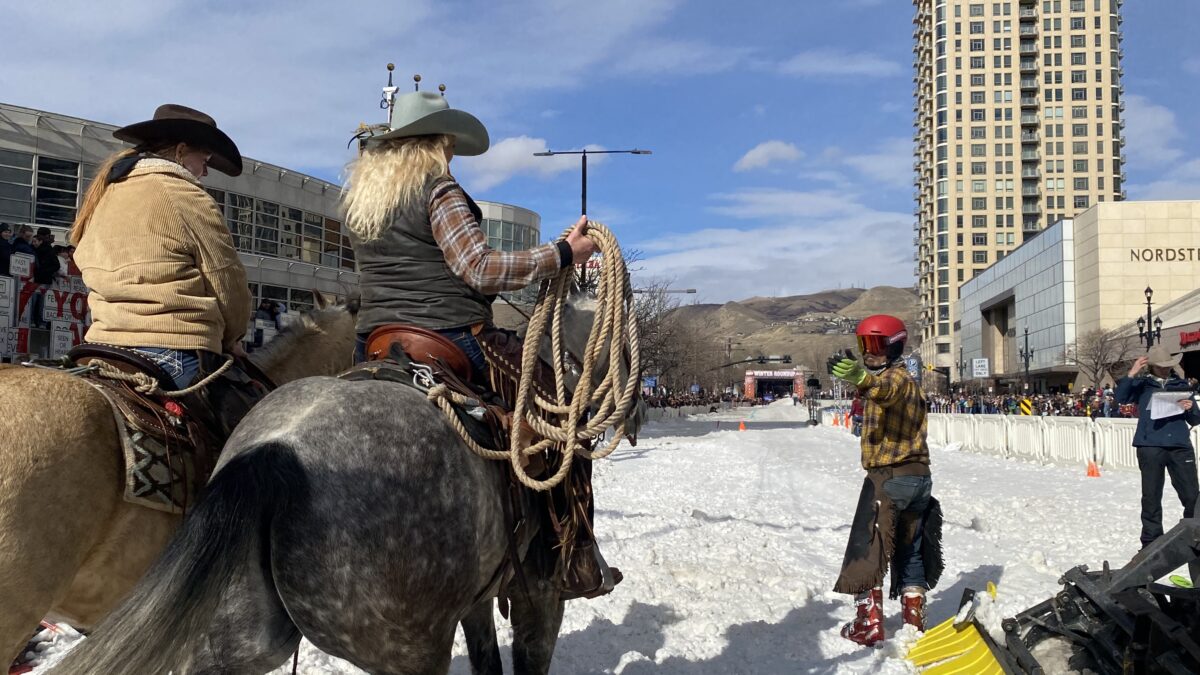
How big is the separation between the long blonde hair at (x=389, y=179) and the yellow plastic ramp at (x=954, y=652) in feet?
11.8

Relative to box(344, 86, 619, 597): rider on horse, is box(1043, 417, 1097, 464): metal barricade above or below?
below

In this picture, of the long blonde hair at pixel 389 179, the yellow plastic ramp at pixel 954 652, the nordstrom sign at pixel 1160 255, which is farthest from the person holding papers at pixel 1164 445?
the nordstrom sign at pixel 1160 255

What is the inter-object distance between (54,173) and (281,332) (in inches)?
930

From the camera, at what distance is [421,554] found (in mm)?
2668

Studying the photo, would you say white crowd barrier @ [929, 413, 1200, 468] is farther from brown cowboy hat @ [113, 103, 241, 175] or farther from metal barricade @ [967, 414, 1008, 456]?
brown cowboy hat @ [113, 103, 241, 175]

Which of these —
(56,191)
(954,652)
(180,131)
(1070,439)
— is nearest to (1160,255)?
(1070,439)

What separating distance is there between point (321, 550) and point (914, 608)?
452cm

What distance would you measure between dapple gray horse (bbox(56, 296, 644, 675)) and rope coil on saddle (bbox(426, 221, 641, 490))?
17.6 inches

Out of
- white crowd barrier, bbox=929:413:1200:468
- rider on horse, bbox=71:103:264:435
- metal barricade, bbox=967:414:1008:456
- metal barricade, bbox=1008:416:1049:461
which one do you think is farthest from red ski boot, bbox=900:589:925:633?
metal barricade, bbox=967:414:1008:456

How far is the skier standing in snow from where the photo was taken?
5871 mm

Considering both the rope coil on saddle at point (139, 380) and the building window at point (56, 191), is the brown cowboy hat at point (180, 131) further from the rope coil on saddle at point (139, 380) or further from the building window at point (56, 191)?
the building window at point (56, 191)

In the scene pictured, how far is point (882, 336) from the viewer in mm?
6246

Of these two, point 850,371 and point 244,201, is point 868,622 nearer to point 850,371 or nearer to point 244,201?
point 850,371

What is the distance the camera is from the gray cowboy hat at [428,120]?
353 cm
